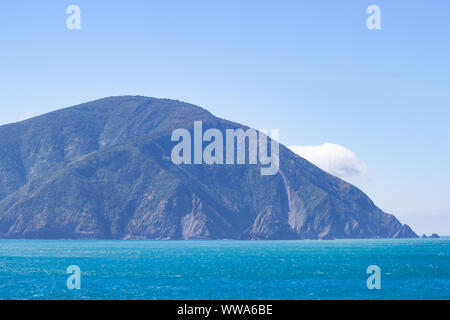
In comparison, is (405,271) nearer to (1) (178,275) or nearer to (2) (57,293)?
(1) (178,275)

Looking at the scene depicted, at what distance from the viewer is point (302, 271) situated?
11962 cm

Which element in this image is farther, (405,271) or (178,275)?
(405,271)

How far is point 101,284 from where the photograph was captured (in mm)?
92125

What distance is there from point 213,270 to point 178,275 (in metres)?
15.6

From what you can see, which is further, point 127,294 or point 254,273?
point 254,273
